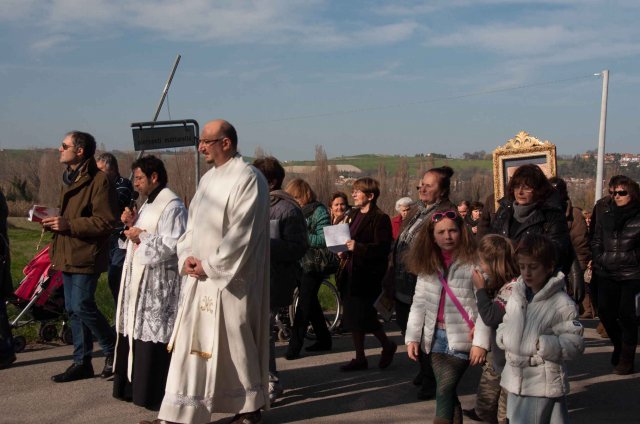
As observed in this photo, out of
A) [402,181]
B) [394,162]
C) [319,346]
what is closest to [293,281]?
[319,346]

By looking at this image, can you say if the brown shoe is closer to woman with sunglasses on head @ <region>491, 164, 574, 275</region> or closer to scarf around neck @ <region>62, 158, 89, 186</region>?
woman with sunglasses on head @ <region>491, 164, 574, 275</region>

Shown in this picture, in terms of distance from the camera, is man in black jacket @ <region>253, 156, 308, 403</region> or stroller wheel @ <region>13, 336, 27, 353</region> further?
stroller wheel @ <region>13, 336, 27, 353</region>

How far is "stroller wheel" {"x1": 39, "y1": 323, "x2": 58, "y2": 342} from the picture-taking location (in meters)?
9.30

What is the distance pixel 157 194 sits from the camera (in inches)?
265

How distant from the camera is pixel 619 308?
8359 millimetres

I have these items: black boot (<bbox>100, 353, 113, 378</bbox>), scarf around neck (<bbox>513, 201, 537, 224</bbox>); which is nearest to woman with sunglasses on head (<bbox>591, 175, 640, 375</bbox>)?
scarf around neck (<bbox>513, 201, 537, 224</bbox>)

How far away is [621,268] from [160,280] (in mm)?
4390

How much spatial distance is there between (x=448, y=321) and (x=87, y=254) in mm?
3409

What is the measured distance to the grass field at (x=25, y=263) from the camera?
970 centimetres

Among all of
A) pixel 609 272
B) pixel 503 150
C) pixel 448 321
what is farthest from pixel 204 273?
pixel 503 150

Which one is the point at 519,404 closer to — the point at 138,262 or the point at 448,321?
the point at 448,321

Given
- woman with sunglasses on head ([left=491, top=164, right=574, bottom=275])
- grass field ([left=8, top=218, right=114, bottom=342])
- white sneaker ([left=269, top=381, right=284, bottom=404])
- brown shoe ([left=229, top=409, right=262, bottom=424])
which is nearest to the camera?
brown shoe ([left=229, top=409, right=262, bottom=424])

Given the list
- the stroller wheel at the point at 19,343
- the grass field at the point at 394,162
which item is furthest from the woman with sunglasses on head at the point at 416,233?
the grass field at the point at 394,162

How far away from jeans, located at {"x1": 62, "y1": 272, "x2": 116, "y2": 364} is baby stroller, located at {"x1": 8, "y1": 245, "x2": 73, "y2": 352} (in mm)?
1328
